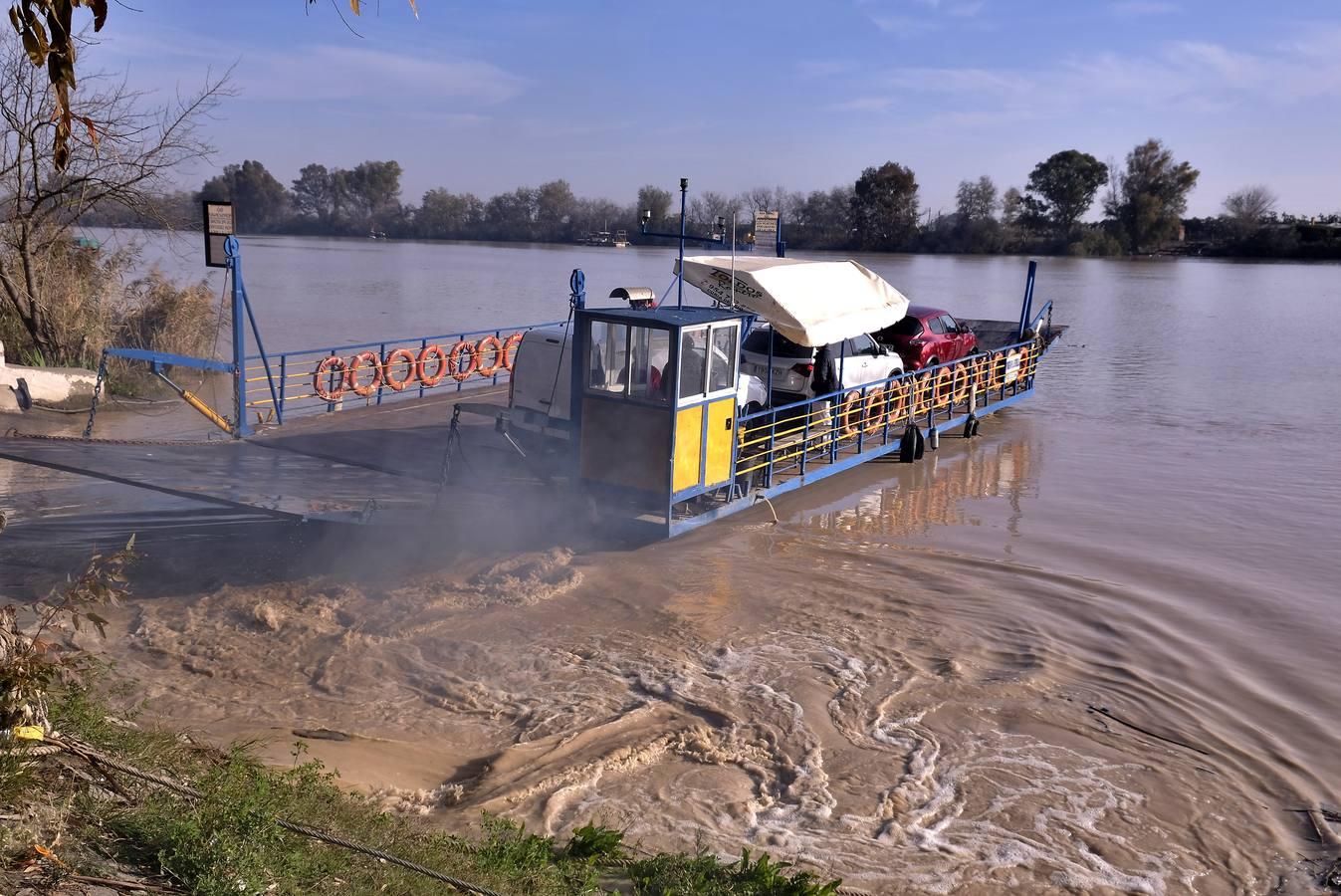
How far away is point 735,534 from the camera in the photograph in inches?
481

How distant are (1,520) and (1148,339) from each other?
131 feet

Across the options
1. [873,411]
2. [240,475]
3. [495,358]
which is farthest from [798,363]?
[495,358]

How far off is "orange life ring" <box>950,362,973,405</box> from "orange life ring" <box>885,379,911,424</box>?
51.5 inches

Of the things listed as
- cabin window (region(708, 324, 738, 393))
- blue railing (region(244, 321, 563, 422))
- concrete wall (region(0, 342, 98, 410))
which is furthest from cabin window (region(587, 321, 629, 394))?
concrete wall (region(0, 342, 98, 410))

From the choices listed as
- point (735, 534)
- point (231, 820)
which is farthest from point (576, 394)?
point (231, 820)

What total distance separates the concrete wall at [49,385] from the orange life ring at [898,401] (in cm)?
1316

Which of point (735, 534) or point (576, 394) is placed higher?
point (576, 394)

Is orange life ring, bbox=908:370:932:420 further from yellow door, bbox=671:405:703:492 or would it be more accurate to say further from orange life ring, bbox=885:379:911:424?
yellow door, bbox=671:405:703:492

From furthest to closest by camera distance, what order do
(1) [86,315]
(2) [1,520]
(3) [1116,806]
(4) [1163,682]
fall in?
(1) [86,315]
(4) [1163,682]
(3) [1116,806]
(2) [1,520]

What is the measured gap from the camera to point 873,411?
612 inches

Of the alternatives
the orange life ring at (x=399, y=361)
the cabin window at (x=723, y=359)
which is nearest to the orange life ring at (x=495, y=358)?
the orange life ring at (x=399, y=361)

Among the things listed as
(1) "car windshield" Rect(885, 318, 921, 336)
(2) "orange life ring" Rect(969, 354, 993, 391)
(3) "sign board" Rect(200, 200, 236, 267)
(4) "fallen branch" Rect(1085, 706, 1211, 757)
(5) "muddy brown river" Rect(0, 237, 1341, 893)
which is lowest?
(4) "fallen branch" Rect(1085, 706, 1211, 757)

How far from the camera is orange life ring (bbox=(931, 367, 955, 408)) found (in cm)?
1628

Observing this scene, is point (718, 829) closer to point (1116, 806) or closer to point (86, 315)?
point (1116, 806)
